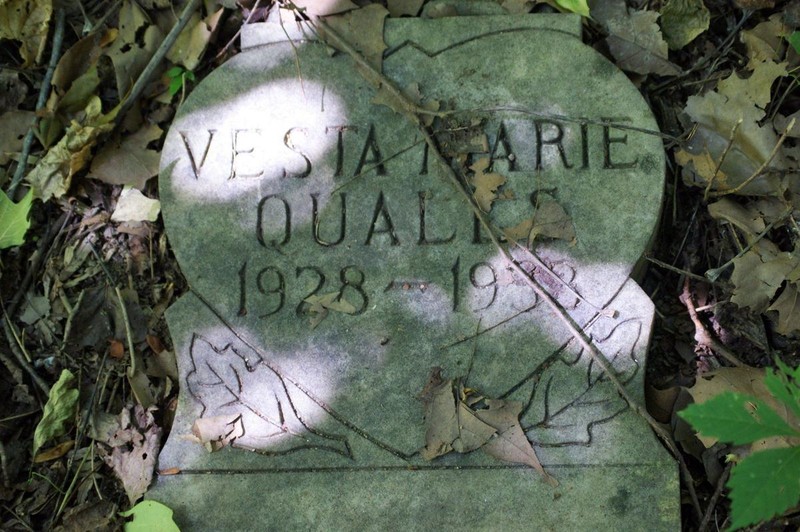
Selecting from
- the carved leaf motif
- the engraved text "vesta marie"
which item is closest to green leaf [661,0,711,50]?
the engraved text "vesta marie"

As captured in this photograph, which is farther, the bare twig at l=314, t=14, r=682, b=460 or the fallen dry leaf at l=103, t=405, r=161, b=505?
the fallen dry leaf at l=103, t=405, r=161, b=505

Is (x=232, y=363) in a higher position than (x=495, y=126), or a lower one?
lower

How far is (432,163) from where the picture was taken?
2742 mm

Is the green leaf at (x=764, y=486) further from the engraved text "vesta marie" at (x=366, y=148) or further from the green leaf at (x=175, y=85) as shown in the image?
the green leaf at (x=175, y=85)

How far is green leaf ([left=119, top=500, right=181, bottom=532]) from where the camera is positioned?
255 centimetres

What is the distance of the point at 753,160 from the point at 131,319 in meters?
2.29

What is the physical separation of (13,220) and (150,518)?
1.20 m

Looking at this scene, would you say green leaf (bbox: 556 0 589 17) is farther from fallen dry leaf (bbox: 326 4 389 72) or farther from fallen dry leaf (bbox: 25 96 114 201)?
fallen dry leaf (bbox: 25 96 114 201)

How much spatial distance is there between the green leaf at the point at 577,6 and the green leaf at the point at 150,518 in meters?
2.19

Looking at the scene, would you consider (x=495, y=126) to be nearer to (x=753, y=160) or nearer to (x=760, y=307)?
(x=753, y=160)

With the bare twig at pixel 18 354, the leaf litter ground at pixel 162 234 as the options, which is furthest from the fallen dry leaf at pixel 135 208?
the bare twig at pixel 18 354

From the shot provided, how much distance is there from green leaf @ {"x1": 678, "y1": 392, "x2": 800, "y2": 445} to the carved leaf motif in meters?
1.14

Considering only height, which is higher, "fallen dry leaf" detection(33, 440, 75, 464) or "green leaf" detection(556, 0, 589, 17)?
"green leaf" detection(556, 0, 589, 17)

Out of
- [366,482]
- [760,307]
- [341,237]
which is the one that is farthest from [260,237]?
[760,307]
